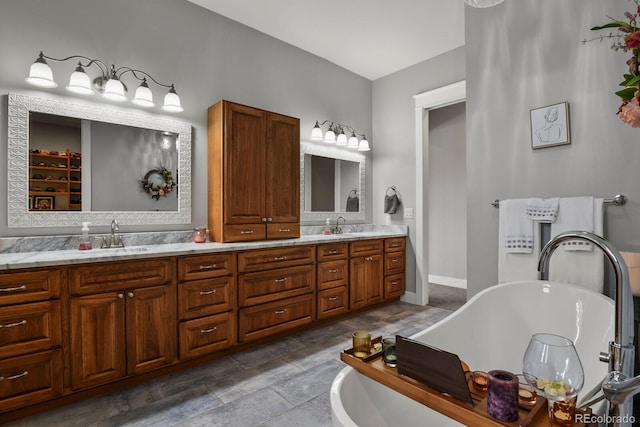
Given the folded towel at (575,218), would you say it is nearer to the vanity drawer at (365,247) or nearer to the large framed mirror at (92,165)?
the vanity drawer at (365,247)

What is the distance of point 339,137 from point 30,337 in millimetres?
3363

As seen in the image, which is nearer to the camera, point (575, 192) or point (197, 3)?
point (575, 192)

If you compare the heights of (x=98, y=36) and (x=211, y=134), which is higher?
(x=98, y=36)

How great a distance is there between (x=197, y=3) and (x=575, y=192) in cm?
338

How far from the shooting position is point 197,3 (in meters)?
2.92

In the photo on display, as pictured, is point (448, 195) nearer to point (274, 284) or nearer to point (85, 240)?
point (274, 284)

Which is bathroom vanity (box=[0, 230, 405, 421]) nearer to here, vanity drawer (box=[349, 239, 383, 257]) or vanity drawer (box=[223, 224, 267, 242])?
vanity drawer (box=[223, 224, 267, 242])

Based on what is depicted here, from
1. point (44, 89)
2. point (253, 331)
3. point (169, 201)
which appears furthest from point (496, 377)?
point (44, 89)

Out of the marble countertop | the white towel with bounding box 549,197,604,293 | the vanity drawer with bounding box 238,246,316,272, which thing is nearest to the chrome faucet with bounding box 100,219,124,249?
the marble countertop

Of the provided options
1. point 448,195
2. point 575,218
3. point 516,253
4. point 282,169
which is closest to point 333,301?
point 282,169

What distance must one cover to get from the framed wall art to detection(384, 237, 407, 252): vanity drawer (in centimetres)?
207

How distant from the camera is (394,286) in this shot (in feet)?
13.2

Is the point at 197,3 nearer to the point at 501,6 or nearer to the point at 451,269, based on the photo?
the point at 501,6

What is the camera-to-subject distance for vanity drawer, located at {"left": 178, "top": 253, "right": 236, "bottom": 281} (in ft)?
7.55
